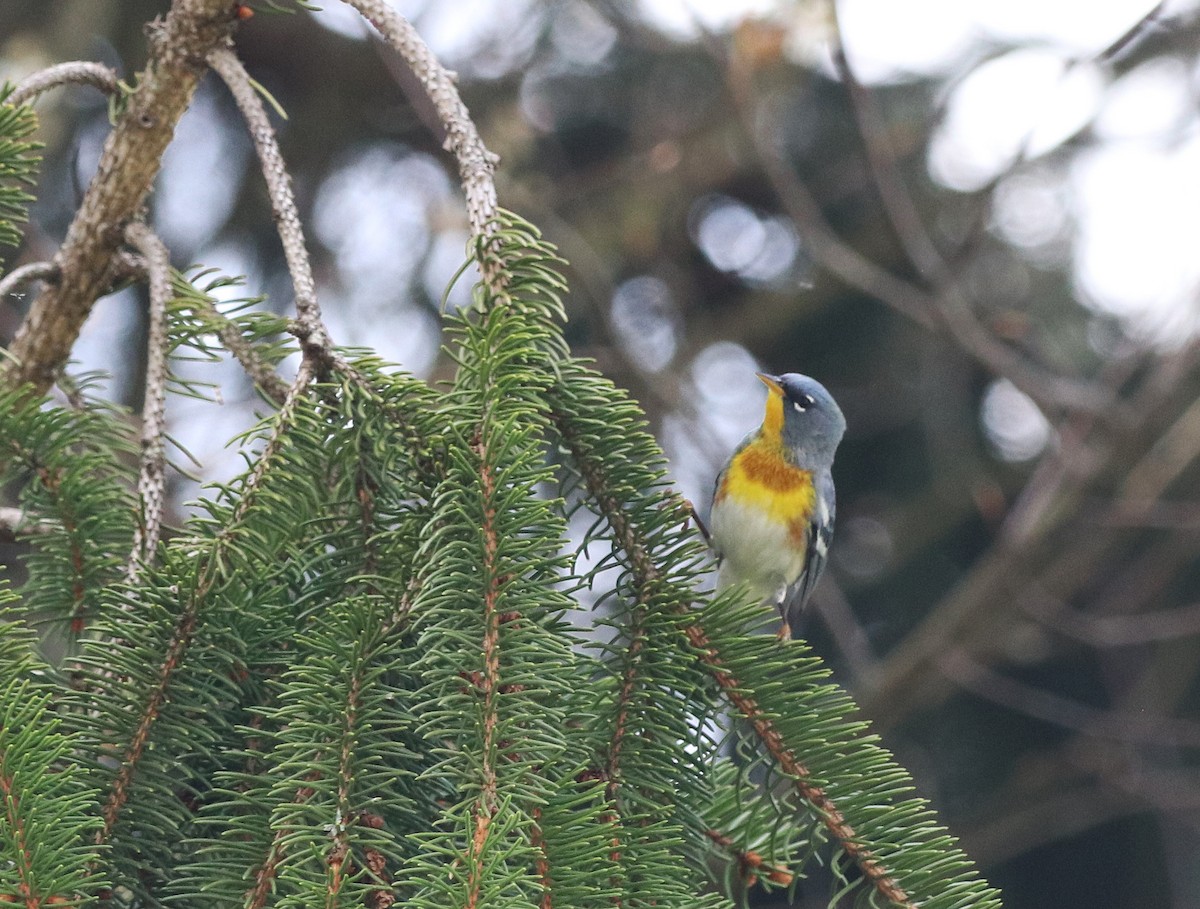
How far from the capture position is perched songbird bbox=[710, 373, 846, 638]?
3.15 m

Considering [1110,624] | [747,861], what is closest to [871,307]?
[1110,624]

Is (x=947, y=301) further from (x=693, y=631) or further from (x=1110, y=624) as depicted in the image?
(x=693, y=631)

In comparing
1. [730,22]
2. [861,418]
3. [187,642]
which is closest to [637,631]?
[187,642]

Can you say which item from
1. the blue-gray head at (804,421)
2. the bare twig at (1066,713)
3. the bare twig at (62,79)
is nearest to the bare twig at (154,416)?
the bare twig at (62,79)

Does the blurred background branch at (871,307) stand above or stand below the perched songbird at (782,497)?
above

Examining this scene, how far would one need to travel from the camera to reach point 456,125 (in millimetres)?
1366

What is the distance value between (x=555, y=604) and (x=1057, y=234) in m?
5.61

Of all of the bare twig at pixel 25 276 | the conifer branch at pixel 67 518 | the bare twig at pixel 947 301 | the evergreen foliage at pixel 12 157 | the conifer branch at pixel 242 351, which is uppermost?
the bare twig at pixel 947 301

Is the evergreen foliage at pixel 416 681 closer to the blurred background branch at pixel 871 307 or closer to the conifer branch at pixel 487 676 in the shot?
the conifer branch at pixel 487 676

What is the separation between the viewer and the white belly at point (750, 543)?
314 cm

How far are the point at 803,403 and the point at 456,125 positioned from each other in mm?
2143

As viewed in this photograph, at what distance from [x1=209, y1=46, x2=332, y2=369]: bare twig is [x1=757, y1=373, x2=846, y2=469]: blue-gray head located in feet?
6.62

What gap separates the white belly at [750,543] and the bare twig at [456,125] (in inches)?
74.3

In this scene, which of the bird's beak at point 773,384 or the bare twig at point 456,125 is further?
the bird's beak at point 773,384
